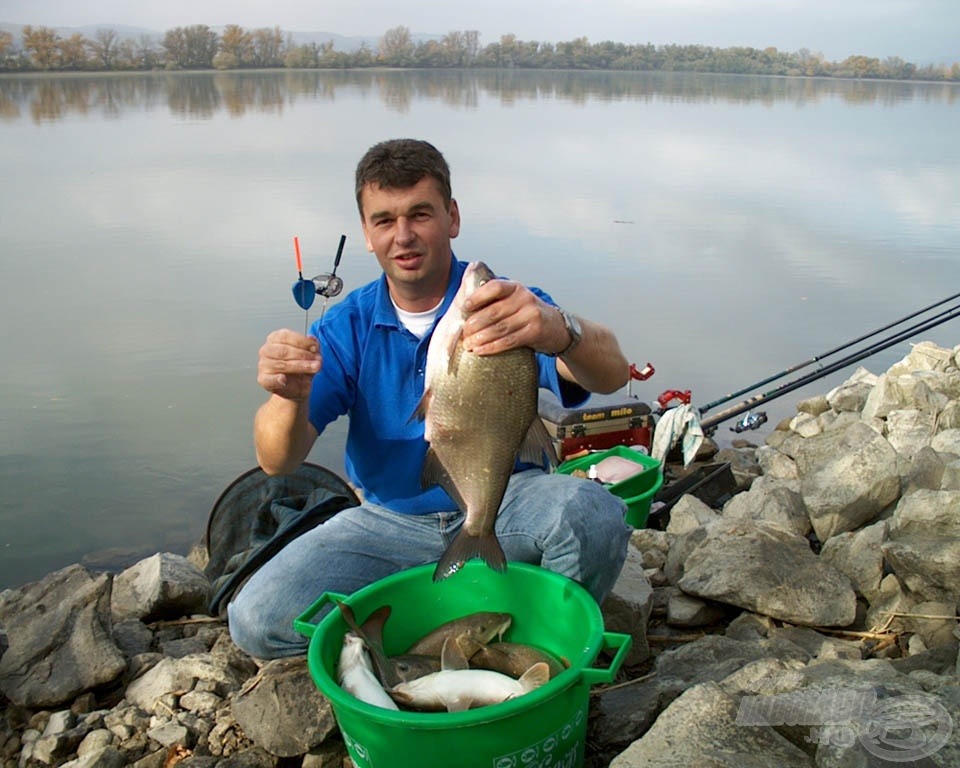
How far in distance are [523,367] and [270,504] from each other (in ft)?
7.44

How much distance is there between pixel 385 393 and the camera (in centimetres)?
325

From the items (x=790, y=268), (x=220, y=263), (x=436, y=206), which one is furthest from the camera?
(x=790, y=268)

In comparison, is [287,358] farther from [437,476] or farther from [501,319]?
[501,319]

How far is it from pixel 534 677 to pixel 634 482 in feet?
9.25

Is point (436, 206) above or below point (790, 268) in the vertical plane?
above

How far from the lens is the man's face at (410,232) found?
10.3ft

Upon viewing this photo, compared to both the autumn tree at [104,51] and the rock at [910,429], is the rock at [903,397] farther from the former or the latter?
the autumn tree at [104,51]

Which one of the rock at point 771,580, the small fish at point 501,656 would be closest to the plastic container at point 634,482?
the rock at point 771,580

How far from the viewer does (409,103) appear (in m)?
44.2

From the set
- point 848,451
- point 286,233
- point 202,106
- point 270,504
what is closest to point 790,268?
point 286,233

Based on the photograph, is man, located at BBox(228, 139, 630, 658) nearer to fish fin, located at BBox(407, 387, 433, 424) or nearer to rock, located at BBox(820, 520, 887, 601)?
fish fin, located at BBox(407, 387, 433, 424)

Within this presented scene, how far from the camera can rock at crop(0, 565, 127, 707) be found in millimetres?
3211

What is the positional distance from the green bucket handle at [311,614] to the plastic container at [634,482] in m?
2.39

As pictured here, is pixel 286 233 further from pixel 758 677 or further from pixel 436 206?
pixel 758 677
